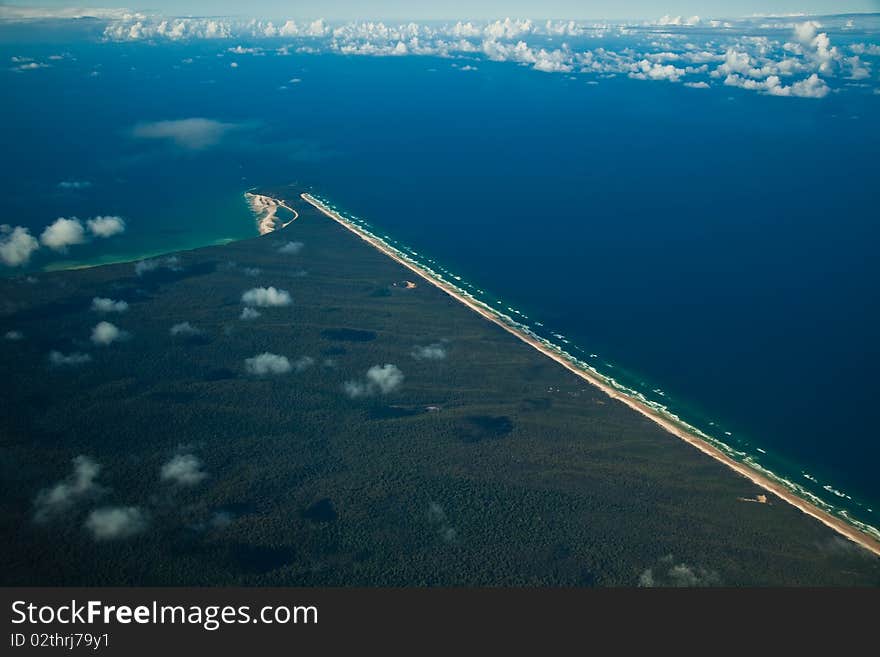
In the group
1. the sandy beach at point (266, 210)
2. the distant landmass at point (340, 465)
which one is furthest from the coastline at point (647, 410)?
the sandy beach at point (266, 210)

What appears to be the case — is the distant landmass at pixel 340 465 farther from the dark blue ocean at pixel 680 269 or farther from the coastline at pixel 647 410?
the dark blue ocean at pixel 680 269

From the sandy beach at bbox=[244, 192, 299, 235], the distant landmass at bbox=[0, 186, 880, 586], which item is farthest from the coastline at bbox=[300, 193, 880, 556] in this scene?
the sandy beach at bbox=[244, 192, 299, 235]

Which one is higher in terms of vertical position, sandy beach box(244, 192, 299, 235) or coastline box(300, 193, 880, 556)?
sandy beach box(244, 192, 299, 235)

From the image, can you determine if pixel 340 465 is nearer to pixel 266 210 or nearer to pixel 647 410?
pixel 647 410

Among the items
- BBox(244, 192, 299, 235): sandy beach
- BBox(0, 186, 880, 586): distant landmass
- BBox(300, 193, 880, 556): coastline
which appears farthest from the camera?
BBox(244, 192, 299, 235): sandy beach

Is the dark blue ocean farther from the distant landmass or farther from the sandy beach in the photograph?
the distant landmass

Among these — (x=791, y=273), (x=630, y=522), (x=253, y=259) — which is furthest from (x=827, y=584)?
(x=253, y=259)
